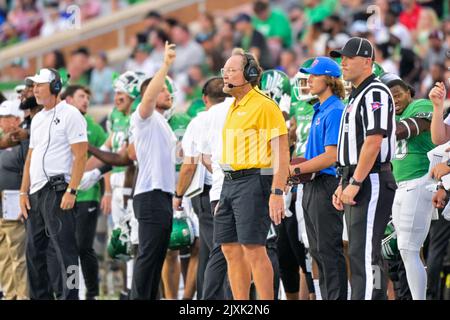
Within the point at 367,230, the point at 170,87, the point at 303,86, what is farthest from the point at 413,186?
the point at 170,87

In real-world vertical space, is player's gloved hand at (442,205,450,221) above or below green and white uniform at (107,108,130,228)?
below

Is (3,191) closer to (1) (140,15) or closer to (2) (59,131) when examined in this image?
(2) (59,131)

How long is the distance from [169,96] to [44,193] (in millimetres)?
1591

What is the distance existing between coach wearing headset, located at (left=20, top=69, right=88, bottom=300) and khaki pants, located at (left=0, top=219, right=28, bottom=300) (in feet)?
3.32

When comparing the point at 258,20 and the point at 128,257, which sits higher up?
the point at 258,20

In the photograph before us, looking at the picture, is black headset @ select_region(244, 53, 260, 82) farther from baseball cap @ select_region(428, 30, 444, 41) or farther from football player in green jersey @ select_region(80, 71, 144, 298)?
baseball cap @ select_region(428, 30, 444, 41)

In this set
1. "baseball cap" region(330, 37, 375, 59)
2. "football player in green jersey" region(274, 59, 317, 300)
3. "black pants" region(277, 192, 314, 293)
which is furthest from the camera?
"black pants" region(277, 192, 314, 293)

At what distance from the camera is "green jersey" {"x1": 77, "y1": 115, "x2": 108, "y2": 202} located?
555 inches

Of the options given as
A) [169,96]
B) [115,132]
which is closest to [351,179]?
[169,96]

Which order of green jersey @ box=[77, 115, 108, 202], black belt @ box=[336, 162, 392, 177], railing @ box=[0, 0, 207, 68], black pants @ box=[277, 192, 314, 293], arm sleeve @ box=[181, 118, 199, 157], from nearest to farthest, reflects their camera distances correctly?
black belt @ box=[336, 162, 392, 177] → arm sleeve @ box=[181, 118, 199, 157] → black pants @ box=[277, 192, 314, 293] → green jersey @ box=[77, 115, 108, 202] → railing @ box=[0, 0, 207, 68]

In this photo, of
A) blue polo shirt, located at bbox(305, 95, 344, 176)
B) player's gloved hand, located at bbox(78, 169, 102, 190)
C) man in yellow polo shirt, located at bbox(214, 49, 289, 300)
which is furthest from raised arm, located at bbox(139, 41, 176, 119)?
player's gloved hand, located at bbox(78, 169, 102, 190)

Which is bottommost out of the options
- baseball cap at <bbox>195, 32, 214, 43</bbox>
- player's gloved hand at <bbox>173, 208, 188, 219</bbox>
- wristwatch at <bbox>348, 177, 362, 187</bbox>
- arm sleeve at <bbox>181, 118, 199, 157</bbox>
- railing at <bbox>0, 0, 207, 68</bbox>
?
player's gloved hand at <bbox>173, 208, 188, 219</bbox>
